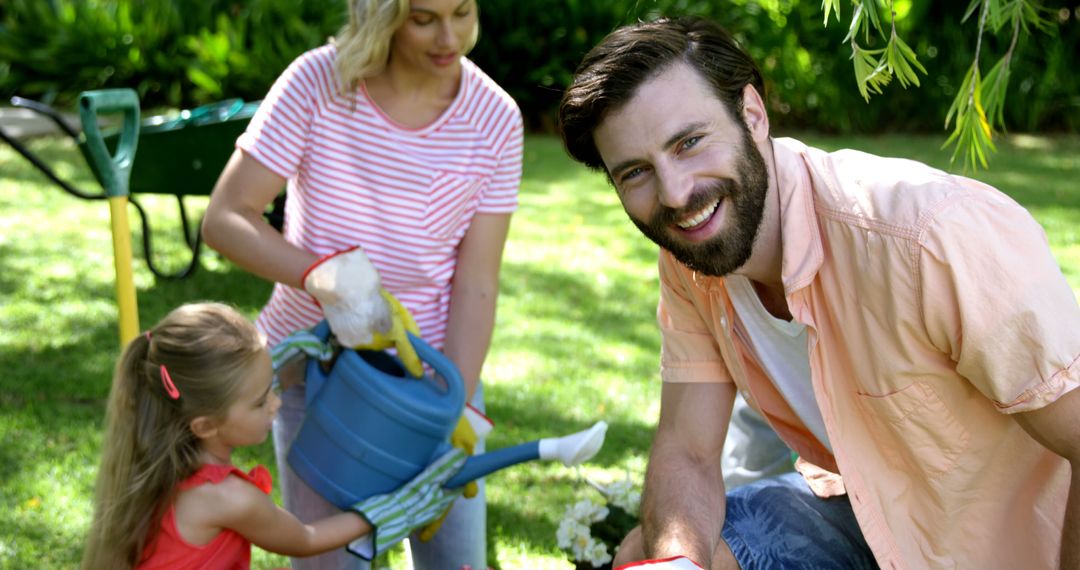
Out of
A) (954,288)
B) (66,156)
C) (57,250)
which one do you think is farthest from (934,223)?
(66,156)

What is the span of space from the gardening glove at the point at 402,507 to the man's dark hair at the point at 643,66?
2.34 feet

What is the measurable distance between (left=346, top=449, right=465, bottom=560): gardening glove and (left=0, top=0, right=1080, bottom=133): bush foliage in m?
5.87

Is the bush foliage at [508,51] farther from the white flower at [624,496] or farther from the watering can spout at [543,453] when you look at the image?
the watering can spout at [543,453]

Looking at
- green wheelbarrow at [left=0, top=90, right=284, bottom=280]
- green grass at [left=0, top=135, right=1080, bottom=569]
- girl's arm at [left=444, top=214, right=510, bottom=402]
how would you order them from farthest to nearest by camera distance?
green wheelbarrow at [left=0, top=90, right=284, bottom=280]
green grass at [left=0, top=135, right=1080, bottom=569]
girl's arm at [left=444, top=214, right=510, bottom=402]

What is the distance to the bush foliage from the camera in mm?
8117

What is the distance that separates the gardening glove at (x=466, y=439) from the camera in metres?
2.42

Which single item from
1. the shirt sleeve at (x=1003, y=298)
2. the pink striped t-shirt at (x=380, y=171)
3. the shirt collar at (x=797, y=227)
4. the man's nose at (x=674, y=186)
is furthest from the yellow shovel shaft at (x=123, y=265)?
the shirt sleeve at (x=1003, y=298)

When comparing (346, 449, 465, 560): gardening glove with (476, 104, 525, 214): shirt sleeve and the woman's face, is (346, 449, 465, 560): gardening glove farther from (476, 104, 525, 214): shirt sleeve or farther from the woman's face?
the woman's face

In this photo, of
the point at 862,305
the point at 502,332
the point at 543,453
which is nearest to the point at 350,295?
the point at 543,453

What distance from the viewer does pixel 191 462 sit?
→ 218 centimetres

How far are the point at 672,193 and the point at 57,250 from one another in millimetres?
4325

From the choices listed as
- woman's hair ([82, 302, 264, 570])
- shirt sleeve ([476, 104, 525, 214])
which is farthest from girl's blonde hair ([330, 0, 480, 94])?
woman's hair ([82, 302, 264, 570])

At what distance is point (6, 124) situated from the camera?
7512 mm

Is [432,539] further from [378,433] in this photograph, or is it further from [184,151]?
[184,151]
